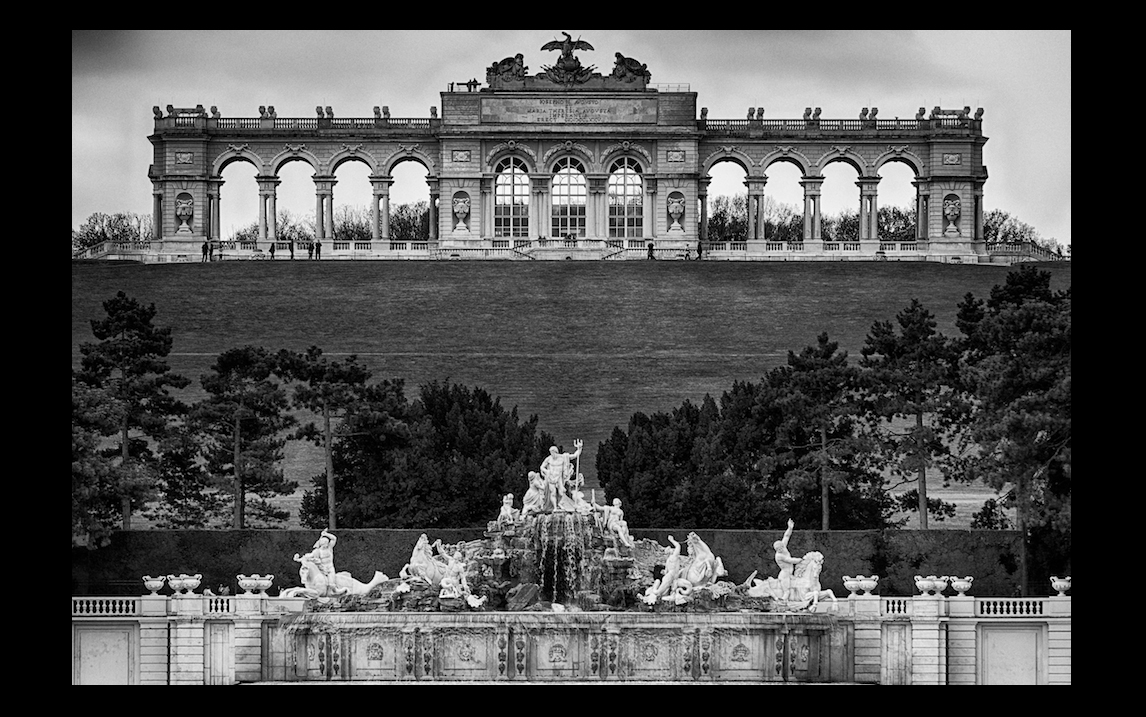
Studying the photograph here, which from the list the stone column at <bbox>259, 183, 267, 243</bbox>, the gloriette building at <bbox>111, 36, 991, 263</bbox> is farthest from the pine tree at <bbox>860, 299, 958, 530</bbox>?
the stone column at <bbox>259, 183, 267, 243</bbox>

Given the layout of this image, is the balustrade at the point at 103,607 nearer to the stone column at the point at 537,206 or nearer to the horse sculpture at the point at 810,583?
the horse sculpture at the point at 810,583

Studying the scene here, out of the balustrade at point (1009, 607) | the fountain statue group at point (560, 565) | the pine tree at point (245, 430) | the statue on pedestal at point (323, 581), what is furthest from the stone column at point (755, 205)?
the statue on pedestal at point (323, 581)

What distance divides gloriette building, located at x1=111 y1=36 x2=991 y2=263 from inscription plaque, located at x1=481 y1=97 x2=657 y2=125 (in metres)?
0.03

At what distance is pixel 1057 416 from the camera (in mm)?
38531

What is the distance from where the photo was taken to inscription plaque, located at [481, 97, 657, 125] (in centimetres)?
6750

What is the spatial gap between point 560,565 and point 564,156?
3199 centimetres

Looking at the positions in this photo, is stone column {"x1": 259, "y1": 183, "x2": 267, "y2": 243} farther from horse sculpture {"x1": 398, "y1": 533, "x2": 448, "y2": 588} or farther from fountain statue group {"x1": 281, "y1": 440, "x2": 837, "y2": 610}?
horse sculpture {"x1": 398, "y1": 533, "x2": 448, "y2": 588}

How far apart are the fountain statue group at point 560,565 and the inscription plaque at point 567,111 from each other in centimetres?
3041

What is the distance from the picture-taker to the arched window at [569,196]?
68.0 m

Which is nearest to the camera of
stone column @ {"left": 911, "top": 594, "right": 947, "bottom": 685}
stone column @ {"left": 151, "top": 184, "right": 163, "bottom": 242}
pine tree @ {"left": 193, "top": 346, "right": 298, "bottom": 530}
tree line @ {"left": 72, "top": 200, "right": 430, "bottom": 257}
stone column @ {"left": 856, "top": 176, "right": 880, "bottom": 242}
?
stone column @ {"left": 911, "top": 594, "right": 947, "bottom": 685}

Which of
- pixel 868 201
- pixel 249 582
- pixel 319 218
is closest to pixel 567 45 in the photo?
pixel 319 218

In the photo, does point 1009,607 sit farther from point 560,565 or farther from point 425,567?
point 425,567
